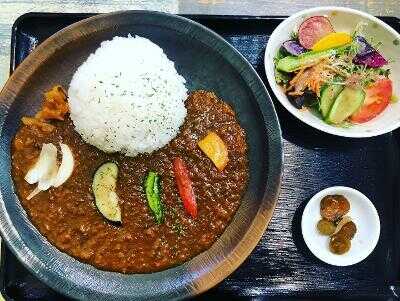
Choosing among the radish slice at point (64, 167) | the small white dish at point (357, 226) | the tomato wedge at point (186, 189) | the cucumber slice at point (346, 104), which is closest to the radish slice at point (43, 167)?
the radish slice at point (64, 167)

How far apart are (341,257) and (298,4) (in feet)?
5.09

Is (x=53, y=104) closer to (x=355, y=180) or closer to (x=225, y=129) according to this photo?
(x=225, y=129)

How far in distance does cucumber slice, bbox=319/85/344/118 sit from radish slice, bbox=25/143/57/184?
4.94 feet

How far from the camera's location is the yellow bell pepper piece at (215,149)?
3.38 metres

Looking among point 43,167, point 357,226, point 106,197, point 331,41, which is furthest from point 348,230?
point 43,167

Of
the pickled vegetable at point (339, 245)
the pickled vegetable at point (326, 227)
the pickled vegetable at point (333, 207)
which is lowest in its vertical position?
the pickled vegetable at point (339, 245)

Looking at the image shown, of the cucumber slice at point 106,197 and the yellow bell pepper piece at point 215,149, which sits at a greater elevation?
the yellow bell pepper piece at point 215,149

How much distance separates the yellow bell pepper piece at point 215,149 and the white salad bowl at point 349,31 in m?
0.41

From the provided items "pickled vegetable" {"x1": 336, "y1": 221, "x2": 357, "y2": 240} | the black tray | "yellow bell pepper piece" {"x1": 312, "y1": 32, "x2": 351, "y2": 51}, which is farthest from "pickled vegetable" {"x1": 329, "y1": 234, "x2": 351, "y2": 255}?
"yellow bell pepper piece" {"x1": 312, "y1": 32, "x2": 351, "y2": 51}

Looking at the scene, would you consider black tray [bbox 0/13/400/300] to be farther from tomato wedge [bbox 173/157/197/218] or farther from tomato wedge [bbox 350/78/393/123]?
tomato wedge [bbox 173/157/197/218]

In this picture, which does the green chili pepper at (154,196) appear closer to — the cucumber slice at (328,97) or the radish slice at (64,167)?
the radish slice at (64,167)

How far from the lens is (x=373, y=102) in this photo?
353 centimetres

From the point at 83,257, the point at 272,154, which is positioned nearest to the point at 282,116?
the point at 272,154

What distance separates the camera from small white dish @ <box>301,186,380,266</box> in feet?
11.3
